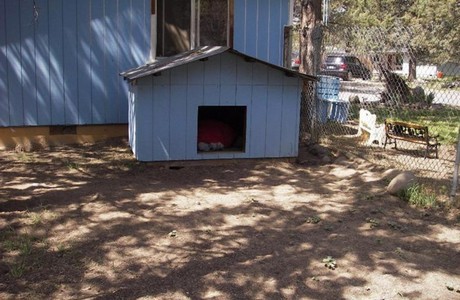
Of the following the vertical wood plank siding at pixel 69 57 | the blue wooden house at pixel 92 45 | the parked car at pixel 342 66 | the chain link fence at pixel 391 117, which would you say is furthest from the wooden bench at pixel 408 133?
the parked car at pixel 342 66

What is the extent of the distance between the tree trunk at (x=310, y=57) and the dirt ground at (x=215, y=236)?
2.21 m

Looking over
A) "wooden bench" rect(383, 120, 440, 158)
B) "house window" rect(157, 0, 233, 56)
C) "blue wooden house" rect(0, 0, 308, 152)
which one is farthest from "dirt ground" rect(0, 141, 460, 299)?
"house window" rect(157, 0, 233, 56)

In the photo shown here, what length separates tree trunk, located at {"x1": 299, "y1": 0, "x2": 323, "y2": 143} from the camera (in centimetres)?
941

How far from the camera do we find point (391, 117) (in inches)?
545

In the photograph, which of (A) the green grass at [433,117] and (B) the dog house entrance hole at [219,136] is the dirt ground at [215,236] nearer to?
(B) the dog house entrance hole at [219,136]

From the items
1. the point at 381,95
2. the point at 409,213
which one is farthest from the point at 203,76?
the point at 381,95

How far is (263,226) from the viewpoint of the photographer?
5.22 meters

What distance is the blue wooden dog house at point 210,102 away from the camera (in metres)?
7.31

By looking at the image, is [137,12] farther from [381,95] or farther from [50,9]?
[381,95]

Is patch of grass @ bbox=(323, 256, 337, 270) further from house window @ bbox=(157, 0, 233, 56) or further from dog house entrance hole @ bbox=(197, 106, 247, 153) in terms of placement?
house window @ bbox=(157, 0, 233, 56)

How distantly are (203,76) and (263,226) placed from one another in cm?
294

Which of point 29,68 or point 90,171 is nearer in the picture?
point 90,171

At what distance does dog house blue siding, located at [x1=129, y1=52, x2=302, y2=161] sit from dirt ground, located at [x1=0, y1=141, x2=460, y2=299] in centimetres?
38

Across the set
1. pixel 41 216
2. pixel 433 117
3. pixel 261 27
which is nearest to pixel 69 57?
pixel 261 27
